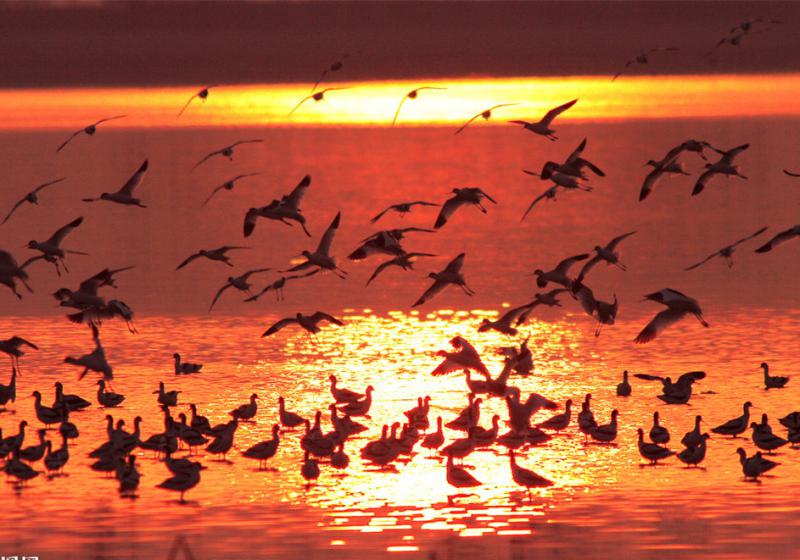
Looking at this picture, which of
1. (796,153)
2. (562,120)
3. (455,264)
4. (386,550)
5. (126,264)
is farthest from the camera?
(562,120)

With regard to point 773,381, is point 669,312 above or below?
above

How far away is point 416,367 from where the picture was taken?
3453cm

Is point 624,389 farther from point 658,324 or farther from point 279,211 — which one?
point 279,211

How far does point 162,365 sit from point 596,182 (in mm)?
54984

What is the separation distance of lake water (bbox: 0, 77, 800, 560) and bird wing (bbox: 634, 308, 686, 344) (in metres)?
1.32

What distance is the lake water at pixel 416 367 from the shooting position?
2303 cm

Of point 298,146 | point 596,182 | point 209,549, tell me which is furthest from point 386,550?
point 298,146

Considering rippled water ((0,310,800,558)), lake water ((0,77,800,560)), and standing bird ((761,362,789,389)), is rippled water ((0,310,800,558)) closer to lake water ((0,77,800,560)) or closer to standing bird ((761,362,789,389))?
lake water ((0,77,800,560))

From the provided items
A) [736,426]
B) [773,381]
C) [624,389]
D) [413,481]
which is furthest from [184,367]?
[736,426]

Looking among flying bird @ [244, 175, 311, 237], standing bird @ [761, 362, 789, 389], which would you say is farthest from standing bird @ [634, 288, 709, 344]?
flying bird @ [244, 175, 311, 237]

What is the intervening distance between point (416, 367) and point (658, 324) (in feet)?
19.5

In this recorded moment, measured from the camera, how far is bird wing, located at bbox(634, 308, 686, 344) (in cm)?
2988

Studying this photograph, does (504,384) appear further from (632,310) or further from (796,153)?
(796,153)

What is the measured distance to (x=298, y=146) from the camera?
124625 mm
